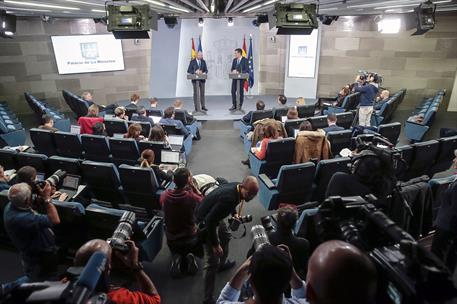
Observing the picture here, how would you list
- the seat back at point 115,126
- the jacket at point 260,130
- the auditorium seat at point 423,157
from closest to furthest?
the auditorium seat at point 423,157, the jacket at point 260,130, the seat back at point 115,126

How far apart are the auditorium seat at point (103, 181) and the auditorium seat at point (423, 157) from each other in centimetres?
403

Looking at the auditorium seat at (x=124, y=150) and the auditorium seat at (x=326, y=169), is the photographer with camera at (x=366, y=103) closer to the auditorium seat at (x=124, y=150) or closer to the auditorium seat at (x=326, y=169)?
the auditorium seat at (x=326, y=169)

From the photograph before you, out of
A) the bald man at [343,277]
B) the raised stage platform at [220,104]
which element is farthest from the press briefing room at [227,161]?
the raised stage platform at [220,104]

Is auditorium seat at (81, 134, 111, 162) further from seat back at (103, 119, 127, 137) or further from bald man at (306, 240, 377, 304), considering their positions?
bald man at (306, 240, 377, 304)

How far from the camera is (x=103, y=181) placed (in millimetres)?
4250

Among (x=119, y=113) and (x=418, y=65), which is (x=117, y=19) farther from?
(x=418, y=65)

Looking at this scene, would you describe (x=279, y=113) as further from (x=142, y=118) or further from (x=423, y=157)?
(x=423, y=157)

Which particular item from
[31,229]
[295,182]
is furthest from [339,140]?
[31,229]

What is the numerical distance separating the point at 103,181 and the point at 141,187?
55cm

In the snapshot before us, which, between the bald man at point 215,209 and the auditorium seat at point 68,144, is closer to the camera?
the bald man at point 215,209

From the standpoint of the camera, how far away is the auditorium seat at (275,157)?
4891mm

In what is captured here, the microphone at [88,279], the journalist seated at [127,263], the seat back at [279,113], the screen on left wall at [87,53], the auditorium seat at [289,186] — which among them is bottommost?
the auditorium seat at [289,186]

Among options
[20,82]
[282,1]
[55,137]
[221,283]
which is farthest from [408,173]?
[20,82]

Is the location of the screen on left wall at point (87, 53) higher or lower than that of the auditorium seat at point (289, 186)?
higher
